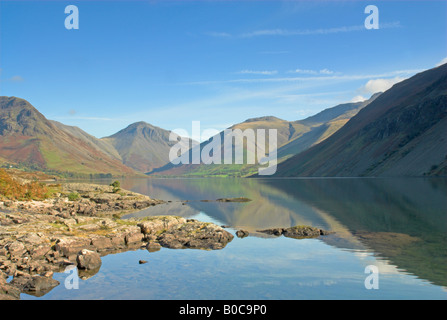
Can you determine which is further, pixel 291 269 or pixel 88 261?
pixel 88 261

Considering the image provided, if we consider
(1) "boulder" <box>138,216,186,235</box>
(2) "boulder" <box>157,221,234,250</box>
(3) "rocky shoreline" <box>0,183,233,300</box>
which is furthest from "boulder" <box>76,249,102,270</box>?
(1) "boulder" <box>138,216,186,235</box>

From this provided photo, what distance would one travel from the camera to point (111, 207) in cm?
8688

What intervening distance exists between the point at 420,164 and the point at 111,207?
163962mm

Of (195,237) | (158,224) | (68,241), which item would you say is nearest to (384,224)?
(195,237)

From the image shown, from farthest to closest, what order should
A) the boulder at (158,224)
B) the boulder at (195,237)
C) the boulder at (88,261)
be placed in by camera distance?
the boulder at (158,224)
the boulder at (195,237)
the boulder at (88,261)

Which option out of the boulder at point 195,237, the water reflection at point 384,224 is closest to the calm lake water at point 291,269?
the water reflection at point 384,224

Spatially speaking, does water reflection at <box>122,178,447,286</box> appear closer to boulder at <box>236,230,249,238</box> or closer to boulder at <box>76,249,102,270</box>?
boulder at <box>236,230,249,238</box>

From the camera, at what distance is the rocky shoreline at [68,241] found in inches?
1159

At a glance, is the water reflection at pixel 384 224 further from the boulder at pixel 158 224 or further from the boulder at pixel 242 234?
the boulder at pixel 158 224

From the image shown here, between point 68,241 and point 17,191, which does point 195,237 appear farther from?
point 17,191

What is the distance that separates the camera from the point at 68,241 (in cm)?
3844

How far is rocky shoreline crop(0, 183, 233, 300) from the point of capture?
96.6 feet
